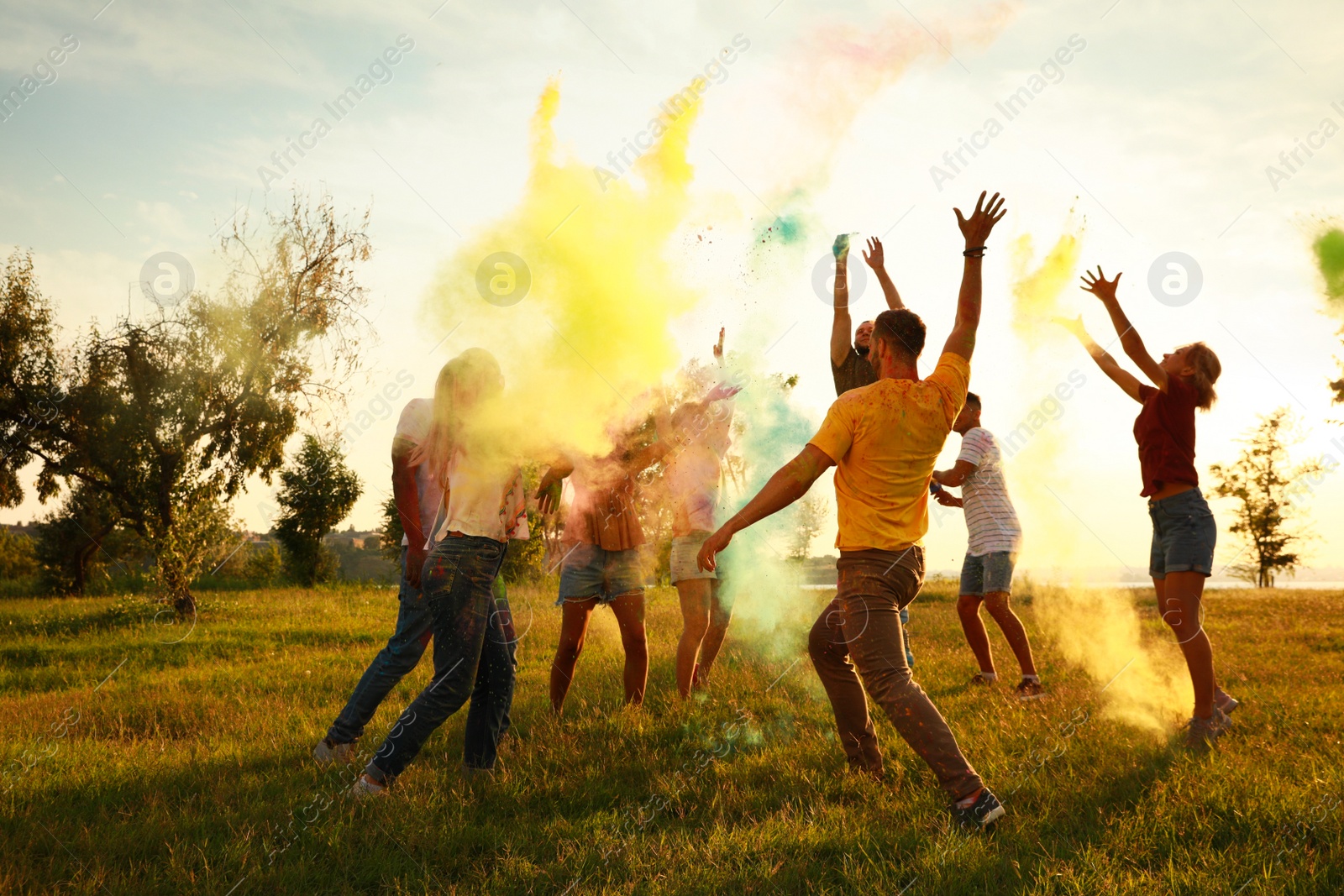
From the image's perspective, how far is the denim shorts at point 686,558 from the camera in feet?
20.0

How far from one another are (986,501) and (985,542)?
0.33 metres

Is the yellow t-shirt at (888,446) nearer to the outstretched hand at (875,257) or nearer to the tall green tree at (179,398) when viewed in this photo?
the outstretched hand at (875,257)

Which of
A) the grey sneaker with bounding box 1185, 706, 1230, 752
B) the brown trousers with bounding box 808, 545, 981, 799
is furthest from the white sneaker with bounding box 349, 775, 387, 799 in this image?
the grey sneaker with bounding box 1185, 706, 1230, 752

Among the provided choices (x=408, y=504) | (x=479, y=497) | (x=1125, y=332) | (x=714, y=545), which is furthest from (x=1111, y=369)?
(x=408, y=504)

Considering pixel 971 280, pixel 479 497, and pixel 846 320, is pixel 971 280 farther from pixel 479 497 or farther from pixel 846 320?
pixel 479 497

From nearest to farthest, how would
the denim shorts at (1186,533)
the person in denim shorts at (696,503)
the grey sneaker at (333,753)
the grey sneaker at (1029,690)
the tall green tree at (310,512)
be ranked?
1. the grey sneaker at (333,753)
2. the denim shorts at (1186,533)
3. the person in denim shorts at (696,503)
4. the grey sneaker at (1029,690)
5. the tall green tree at (310,512)

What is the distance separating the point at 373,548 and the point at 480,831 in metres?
47.4

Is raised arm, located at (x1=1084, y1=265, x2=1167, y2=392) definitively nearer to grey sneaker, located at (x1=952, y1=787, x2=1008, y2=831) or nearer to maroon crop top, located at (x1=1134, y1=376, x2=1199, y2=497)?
maroon crop top, located at (x1=1134, y1=376, x2=1199, y2=497)

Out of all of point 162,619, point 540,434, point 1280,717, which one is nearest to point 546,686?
point 540,434

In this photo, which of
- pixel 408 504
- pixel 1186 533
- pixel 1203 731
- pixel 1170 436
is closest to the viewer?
pixel 408 504

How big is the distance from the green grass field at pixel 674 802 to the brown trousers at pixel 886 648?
0.29 meters

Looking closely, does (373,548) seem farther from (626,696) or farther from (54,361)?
(626,696)

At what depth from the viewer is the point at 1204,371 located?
5.35 meters

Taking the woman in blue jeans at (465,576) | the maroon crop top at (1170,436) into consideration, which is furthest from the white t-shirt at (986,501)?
the woman in blue jeans at (465,576)
